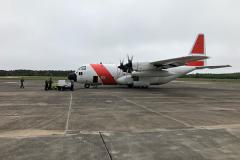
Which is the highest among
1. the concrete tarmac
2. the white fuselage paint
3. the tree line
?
the tree line

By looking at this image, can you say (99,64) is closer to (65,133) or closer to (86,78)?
(86,78)

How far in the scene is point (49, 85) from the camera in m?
30.0

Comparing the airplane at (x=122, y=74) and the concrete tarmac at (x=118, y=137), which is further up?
the airplane at (x=122, y=74)

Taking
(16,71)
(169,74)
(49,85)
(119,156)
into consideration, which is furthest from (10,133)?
(16,71)

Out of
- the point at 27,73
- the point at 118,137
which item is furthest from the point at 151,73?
the point at 27,73

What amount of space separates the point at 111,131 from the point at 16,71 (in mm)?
131884

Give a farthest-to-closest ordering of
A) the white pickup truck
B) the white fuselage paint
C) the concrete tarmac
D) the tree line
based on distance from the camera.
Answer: the tree line → the white fuselage paint → the white pickup truck → the concrete tarmac

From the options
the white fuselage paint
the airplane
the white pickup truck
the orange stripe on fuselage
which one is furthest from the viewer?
the orange stripe on fuselage

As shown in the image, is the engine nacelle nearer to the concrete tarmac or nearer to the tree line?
the concrete tarmac

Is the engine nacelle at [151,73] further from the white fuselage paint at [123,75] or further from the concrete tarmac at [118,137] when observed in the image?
the concrete tarmac at [118,137]

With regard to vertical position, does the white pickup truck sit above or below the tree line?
below

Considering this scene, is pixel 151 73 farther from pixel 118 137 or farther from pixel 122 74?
pixel 118 137

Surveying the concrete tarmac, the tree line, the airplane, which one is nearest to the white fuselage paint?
the airplane

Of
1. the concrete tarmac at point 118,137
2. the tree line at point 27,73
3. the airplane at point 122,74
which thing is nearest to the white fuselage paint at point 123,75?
the airplane at point 122,74
